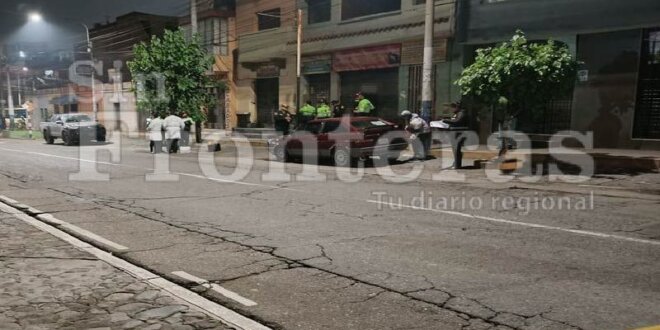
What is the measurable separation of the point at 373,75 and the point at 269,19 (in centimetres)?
848

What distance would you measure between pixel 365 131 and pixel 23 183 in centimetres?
874

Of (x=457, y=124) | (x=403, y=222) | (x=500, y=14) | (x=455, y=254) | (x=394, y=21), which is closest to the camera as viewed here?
(x=455, y=254)

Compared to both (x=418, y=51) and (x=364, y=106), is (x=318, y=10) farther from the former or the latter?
(x=364, y=106)

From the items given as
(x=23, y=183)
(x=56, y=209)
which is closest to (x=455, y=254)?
(x=56, y=209)

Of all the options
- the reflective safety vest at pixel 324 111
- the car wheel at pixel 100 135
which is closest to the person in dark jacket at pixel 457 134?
the reflective safety vest at pixel 324 111

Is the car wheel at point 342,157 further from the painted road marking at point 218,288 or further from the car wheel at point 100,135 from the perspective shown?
the car wheel at point 100,135

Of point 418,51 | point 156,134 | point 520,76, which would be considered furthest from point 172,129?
point 520,76

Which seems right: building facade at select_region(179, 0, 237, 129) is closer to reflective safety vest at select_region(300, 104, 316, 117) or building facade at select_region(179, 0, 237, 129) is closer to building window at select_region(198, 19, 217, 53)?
building window at select_region(198, 19, 217, 53)

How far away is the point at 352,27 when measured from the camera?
22.6 m

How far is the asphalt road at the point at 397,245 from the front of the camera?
4.04 m

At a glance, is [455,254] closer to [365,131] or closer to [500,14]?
[365,131]

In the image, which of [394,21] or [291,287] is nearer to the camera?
[291,287]

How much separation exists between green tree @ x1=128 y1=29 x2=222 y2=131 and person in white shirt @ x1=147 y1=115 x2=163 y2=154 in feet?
5.48

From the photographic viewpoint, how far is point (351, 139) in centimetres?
1491
